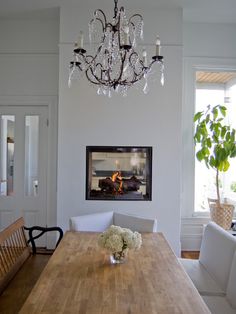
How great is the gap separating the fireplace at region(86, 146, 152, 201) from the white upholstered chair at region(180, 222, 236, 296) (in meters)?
1.46

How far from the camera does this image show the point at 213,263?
246 centimetres

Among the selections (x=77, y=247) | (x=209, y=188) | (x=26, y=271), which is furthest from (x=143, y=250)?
(x=209, y=188)

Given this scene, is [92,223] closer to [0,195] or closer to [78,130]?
[78,130]

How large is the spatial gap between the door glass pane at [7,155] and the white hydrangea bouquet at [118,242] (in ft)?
9.05

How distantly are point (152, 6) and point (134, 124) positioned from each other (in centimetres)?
156

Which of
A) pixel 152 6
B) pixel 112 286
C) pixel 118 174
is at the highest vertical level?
pixel 152 6

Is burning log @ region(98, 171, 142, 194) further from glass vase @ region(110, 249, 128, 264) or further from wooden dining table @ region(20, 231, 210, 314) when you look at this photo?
glass vase @ region(110, 249, 128, 264)

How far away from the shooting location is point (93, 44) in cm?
401

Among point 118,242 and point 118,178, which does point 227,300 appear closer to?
point 118,242

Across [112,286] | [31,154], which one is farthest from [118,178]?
[112,286]

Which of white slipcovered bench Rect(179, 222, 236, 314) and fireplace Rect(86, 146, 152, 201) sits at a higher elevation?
fireplace Rect(86, 146, 152, 201)

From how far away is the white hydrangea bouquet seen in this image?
2.02 metres

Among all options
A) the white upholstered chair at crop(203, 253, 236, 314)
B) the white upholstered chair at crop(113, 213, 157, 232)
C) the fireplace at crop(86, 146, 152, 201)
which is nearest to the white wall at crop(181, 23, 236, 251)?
the fireplace at crop(86, 146, 152, 201)

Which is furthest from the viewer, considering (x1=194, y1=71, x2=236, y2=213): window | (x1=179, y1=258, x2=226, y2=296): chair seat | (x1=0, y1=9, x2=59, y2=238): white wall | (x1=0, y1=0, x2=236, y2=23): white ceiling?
(x1=194, y1=71, x2=236, y2=213): window
